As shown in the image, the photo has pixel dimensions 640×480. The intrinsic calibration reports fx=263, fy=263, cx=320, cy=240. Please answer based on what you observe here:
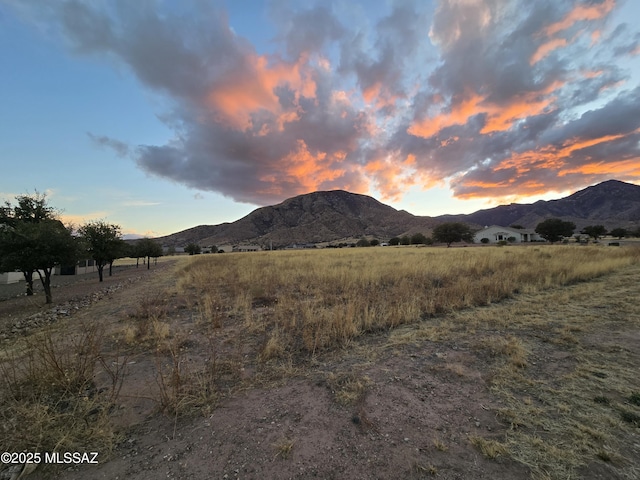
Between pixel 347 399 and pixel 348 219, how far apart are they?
445 ft

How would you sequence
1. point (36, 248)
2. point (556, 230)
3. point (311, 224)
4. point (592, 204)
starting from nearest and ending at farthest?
point (36, 248)
point (556, 230)
point (311, 224)
point (592, 204)

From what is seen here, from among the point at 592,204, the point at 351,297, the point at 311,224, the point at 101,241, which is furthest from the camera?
the point at 592,204

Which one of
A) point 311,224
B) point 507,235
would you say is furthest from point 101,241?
point 311,224

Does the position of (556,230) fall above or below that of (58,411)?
above

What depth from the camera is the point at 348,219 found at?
13775 centimetres

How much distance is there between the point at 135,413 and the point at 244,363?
5.77 ft

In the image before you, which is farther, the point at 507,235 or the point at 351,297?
the point at 507,235

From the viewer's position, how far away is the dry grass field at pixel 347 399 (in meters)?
2.55

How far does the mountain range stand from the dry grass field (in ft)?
346

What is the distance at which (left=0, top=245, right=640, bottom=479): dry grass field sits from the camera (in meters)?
2.55

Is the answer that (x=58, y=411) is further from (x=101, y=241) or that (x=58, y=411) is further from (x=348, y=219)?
(x=348, y=219)

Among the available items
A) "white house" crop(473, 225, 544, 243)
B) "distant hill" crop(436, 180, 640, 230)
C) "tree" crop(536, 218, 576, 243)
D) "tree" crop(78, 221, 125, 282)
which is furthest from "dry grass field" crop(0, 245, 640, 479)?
"distant hill" crop(436, 180, 640, 230)

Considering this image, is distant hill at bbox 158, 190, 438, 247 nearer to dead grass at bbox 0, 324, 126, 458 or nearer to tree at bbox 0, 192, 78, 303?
tree at bbox 0, 192, 78, 303

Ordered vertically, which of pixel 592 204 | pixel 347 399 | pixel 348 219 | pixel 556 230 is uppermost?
pixel 592 204
